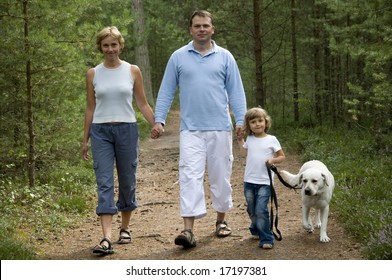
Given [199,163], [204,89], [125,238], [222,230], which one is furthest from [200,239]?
[204,89]

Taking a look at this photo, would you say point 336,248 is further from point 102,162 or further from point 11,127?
point 11,127

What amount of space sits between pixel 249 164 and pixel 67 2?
5025mm

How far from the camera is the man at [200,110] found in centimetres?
636

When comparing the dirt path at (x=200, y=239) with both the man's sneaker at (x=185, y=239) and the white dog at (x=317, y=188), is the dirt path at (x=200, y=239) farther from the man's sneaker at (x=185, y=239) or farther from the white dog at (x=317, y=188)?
the white dog at (x=317, y=188)

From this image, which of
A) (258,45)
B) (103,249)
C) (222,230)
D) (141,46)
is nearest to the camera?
(103,249)

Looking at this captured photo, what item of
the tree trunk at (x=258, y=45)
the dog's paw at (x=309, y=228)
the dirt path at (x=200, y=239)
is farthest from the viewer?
the tree trunk at (x=258, y=45)

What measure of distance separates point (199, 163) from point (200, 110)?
0.61 metres

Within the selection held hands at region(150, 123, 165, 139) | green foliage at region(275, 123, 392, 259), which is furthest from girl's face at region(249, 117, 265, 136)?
green foliage at region(275, 123, 392, 259)

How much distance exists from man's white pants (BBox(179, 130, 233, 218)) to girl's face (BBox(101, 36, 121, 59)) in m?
1.20

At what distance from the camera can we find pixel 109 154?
21.0ft

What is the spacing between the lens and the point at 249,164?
627 centimetres

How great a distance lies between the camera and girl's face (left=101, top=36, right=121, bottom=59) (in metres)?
6.28

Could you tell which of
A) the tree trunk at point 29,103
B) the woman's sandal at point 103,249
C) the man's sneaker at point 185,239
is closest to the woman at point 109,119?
the woman's sandal at point 103,249

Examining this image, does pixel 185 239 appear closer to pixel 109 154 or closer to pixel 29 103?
pixel 109 154
